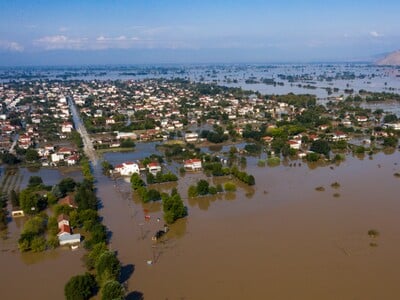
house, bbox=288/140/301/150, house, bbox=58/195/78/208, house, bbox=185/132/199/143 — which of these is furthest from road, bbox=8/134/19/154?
house, bbox=288/140/301/150

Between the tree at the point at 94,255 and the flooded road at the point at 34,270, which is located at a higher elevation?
the tree at the point at 94,255

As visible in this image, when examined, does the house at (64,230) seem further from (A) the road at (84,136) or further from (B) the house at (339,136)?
(B) the house at (339,136)

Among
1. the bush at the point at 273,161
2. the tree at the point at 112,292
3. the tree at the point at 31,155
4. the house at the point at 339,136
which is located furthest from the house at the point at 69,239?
the house at the point at 339,136

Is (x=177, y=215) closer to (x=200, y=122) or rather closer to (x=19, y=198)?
(x=19, y=198)

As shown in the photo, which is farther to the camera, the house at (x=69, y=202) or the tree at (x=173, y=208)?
the house at (x=69, y=202)

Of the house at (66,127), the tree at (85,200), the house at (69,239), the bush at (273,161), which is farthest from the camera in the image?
the house at (66,127)

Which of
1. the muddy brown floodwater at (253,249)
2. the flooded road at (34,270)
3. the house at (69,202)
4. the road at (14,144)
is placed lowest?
the flooded road at (34,270)
